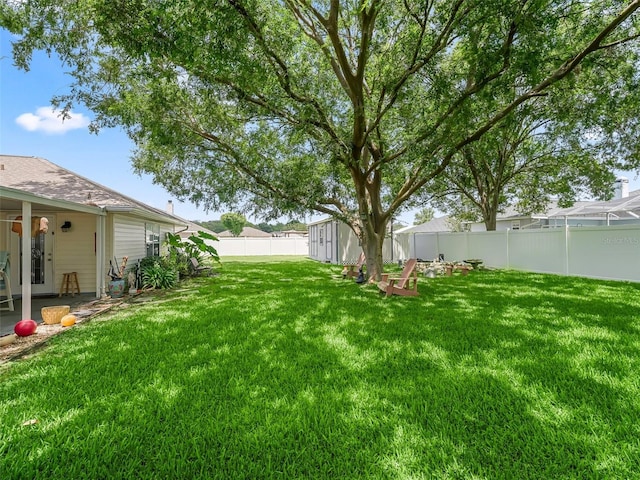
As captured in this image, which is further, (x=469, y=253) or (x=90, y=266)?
(x=469, y=253)

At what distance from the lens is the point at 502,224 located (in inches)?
1109

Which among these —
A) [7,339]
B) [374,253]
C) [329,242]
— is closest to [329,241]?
[329,242]

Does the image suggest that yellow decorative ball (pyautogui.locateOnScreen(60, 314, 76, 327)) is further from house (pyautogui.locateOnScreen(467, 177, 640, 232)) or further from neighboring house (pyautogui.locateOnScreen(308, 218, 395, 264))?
house (pyautogui.locateOnScreen(467, 177, 640, 232))

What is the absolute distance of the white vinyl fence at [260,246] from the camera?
3148 cm

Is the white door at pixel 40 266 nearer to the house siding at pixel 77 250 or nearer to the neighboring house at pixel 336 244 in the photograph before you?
the house siding at pixel 77 250

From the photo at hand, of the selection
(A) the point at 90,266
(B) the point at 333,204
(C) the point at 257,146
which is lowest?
(A) the point at 90,266

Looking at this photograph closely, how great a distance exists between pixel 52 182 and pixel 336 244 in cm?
1326

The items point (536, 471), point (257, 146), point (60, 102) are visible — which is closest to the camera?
point (536, 471)

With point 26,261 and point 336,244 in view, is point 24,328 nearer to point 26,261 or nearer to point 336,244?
point 26,261

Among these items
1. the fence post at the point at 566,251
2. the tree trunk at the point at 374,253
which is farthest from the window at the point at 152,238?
the fence post at the point at 566,251

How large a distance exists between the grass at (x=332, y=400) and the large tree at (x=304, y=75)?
4681mm

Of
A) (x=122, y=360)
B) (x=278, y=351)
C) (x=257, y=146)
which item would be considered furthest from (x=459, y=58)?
(x=122, y=360)

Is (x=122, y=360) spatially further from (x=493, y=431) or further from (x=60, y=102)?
(x=60, y=102)

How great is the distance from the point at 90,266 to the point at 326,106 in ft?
28.3
